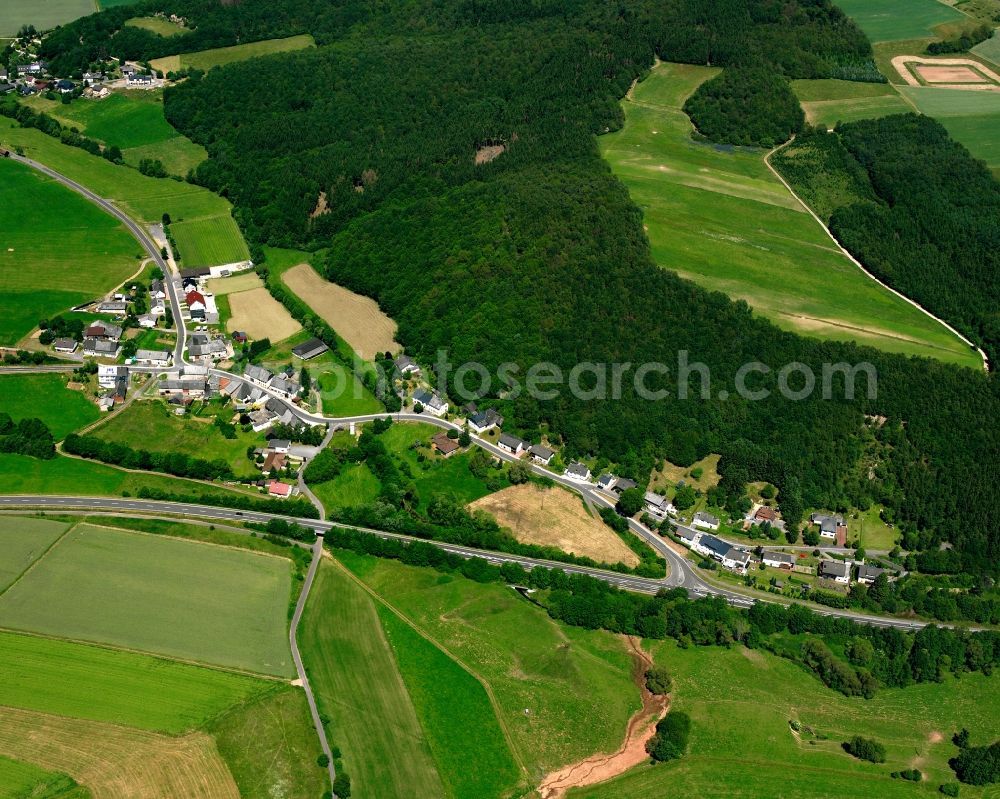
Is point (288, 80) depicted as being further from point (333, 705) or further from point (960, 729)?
point (960, 729)

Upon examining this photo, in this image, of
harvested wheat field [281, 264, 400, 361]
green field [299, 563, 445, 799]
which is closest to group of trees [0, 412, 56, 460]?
green field [299, 563, 445, 799]

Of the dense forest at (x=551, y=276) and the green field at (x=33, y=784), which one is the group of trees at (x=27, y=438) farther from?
the dense forest at (x=551, y=276)

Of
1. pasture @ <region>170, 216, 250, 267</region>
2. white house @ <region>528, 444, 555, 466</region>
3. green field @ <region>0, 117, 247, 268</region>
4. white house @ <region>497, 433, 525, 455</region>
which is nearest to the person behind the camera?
white house @ <region>528, 444, 555, 466</region>

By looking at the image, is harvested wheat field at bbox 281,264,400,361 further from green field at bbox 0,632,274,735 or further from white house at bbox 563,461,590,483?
green field at bbox 0,632,274,735

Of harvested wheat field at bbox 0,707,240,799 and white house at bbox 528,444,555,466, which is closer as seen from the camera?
harvested wheat field at bbox 0,707,240,799

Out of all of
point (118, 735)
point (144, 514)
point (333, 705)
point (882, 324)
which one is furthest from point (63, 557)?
point (882, 324)

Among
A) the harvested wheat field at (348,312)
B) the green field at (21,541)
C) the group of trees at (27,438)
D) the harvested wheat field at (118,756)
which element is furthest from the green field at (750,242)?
the harvested wheat field at (118,756)

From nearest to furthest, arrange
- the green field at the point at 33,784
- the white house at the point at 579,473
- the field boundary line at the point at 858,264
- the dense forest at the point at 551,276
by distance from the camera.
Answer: the green field at the point at 33,784 < the white house at the point at 579,473 < the dense forest at the point at 551,276 < the field boundary line at the point at 858,264
